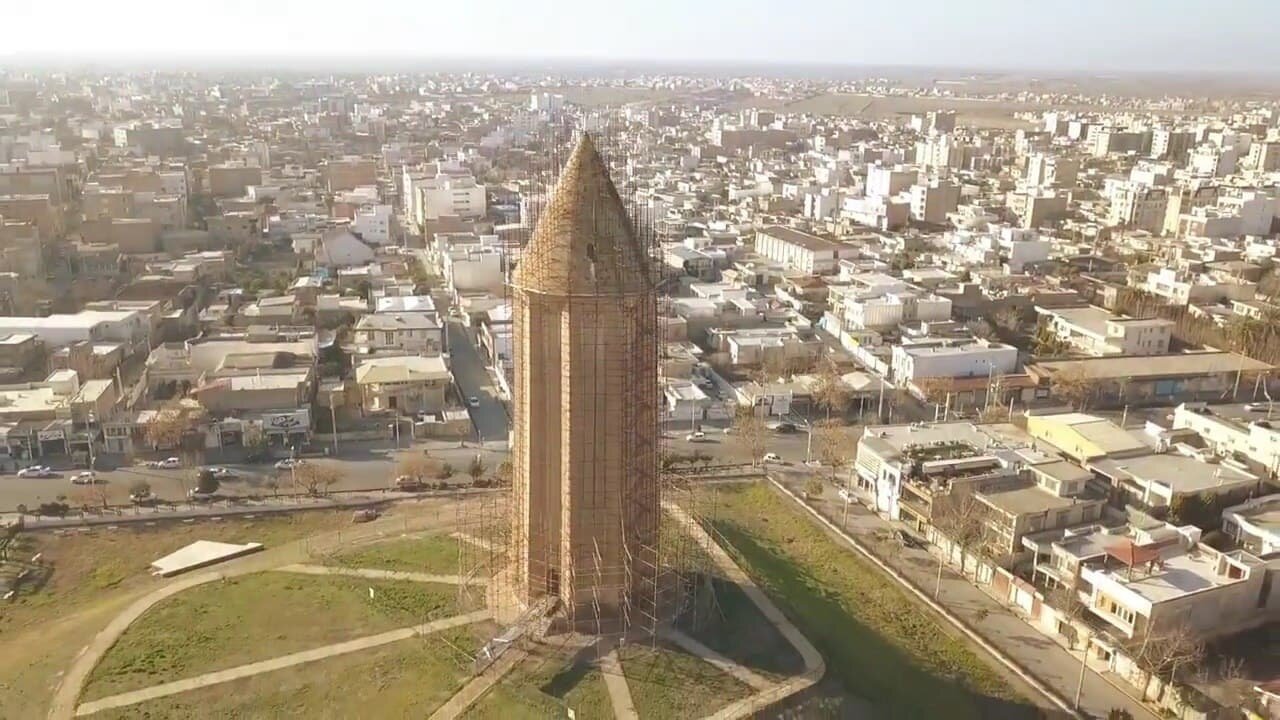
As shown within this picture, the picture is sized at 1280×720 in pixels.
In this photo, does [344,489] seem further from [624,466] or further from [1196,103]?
[1196,103]

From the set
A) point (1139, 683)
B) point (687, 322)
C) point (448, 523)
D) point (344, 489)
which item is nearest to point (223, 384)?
point (344, 489)

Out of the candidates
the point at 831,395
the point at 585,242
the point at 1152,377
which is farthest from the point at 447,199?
the point at 585,242

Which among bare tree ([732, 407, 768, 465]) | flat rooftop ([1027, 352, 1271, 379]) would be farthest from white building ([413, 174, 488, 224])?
flat rooftop ([1027, 352, 1271, 379])

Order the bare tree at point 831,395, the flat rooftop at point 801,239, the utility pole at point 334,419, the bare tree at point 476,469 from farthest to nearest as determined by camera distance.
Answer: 1. the flat rooftop at point 801,239
2. the bare tree at point 831,395
3. the utility pole at point 334,419
4. the bare tree at point 476,469

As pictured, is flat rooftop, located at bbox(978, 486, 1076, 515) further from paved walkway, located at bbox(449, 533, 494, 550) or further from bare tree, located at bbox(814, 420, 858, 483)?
paved walkway, located at bbox(449, 533, 494, 550)

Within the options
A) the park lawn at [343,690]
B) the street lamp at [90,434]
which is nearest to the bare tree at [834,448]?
the park lawn at [343,690]

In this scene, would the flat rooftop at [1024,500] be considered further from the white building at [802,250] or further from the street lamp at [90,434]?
the white building at [802,250]
